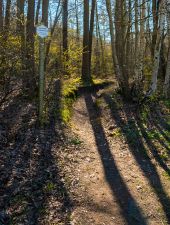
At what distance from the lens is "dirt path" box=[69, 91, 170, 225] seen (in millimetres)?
5461

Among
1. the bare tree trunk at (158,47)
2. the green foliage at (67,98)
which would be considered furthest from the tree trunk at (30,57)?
the bare tree trunk at (158,47)

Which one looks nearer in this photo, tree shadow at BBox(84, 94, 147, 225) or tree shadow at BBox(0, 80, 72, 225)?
Result: tree shadow at BBox(0, 80, 72, 225)

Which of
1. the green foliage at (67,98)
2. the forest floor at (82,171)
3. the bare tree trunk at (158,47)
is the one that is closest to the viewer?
the forest floor at (82,171)

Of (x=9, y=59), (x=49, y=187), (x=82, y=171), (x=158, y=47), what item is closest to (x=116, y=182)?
(x=82, y=171)

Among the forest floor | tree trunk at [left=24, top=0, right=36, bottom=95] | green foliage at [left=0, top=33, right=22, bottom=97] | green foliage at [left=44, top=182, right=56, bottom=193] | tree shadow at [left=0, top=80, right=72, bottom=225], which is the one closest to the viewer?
tree shadow at [left=0, top=80, right=72, bottom=225]

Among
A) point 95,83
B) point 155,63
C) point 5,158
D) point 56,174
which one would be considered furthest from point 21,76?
point 95,83

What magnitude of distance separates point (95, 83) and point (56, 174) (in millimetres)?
11309

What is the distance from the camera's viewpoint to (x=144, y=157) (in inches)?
329

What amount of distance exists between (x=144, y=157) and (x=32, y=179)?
328 centimetres

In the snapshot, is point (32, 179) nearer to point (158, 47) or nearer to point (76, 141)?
point (76, 141)

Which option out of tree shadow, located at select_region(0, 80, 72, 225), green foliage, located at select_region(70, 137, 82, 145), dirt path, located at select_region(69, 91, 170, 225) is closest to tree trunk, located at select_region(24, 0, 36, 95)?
tree shadow, located at select_region(0, 80, 72, 225)

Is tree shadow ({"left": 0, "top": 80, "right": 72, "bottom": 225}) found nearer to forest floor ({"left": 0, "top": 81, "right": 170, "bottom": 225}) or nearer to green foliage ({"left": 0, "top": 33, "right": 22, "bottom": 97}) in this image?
forest floor ({"left": 0, "top": 81, "right": 170, "bottom": 225})

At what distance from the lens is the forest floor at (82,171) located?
17.6 feet

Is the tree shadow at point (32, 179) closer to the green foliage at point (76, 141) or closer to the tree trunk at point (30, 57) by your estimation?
the green foliage at point (76, 141)
